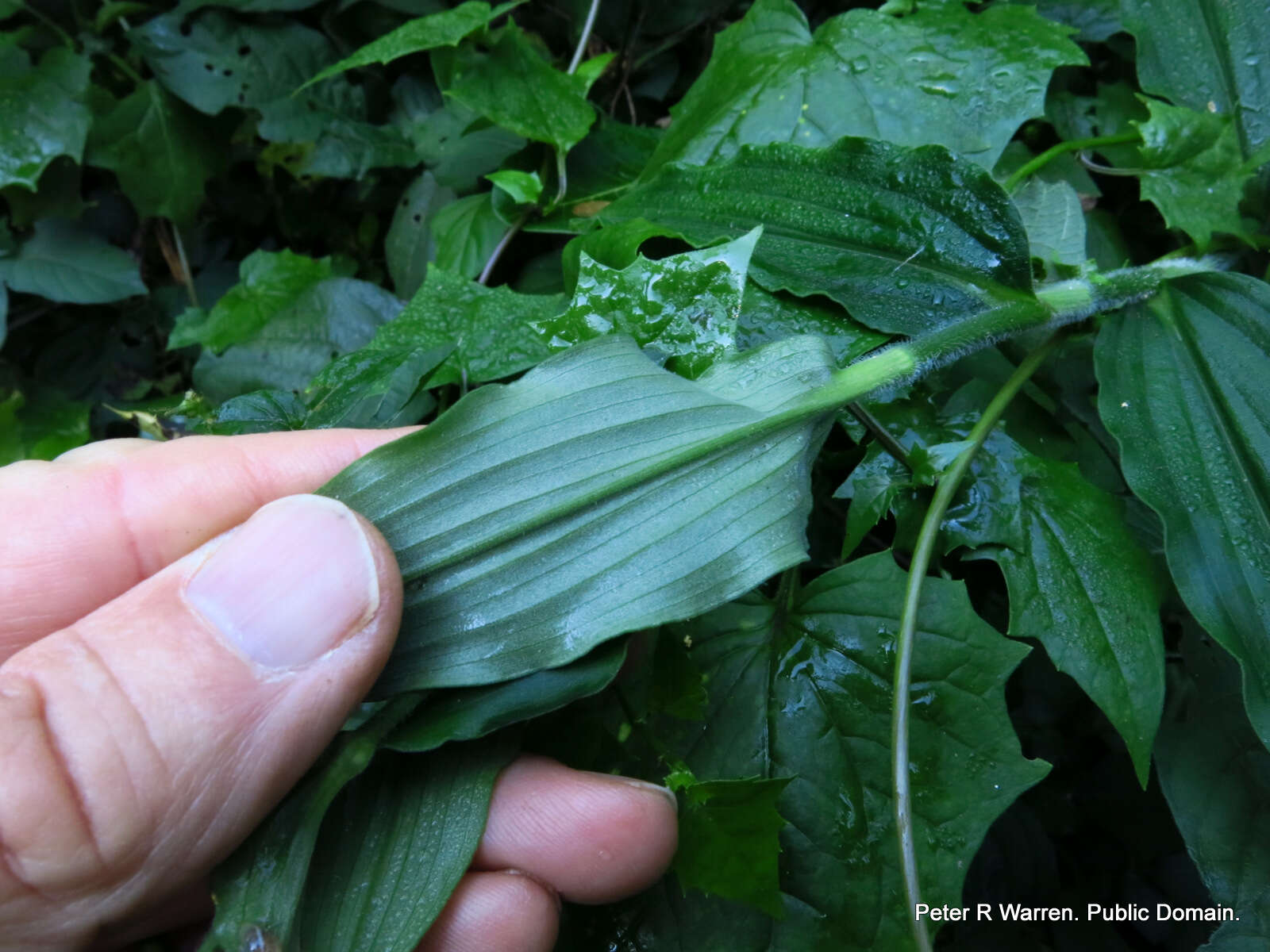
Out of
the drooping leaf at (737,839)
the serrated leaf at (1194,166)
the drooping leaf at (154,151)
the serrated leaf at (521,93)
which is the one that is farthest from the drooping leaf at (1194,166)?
the drooping leaf at (154,151)

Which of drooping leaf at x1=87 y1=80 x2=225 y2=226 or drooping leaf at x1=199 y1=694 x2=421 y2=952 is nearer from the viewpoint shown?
drooping leaf at x1=199 y1=694 x2=421 y2=952

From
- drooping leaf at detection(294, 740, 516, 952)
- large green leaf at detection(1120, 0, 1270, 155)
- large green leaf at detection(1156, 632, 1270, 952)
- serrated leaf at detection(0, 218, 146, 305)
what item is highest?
large green leaf at detection(1120, 0, 1270, 155)

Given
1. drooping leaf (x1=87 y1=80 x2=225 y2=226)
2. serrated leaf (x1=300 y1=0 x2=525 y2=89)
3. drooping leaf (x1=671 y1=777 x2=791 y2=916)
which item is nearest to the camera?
drooping leaf (x1=671 y1=777 x2=791 y2=916)

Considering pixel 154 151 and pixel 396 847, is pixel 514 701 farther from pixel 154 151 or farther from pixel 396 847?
pixel 154 151

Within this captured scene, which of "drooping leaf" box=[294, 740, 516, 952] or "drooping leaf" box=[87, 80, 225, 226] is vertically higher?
"drooping leaf" box=[87, 80, 225, 226]

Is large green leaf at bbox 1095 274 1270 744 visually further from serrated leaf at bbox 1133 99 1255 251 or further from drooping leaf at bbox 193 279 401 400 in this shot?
drooping leaf at bbox 193 279 401 400

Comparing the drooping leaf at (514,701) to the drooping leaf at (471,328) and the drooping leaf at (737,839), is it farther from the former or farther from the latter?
the drooping leaf at (471,328)

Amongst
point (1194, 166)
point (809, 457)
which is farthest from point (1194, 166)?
point (809, 457)

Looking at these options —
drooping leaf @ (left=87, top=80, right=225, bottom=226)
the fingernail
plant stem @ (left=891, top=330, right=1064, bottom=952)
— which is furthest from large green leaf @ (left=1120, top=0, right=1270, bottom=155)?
drooping leaf @ (left=87, top=80, right=225, bottom=226)
